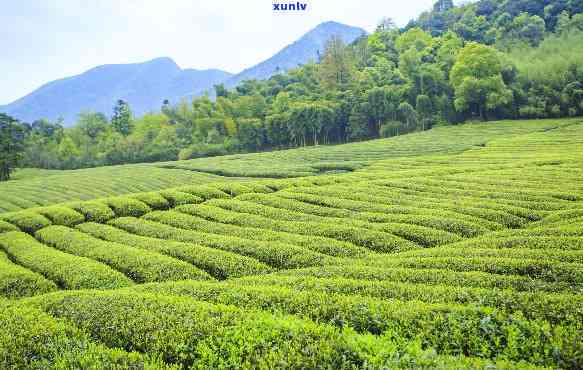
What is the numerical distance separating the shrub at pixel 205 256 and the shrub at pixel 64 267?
102 inches

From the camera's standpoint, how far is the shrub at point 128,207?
26766mm

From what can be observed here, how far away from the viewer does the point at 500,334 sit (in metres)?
9.17

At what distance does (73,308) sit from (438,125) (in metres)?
96.6

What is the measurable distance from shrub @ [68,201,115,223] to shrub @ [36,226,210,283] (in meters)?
2.87

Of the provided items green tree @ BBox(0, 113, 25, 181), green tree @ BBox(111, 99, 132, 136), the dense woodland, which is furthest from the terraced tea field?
green tree @ BBox(111, 99, 132, 136)

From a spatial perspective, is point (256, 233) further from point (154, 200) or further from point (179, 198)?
point (154, 200)

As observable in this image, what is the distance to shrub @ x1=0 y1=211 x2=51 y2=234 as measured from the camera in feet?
80.1

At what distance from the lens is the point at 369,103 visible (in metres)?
104

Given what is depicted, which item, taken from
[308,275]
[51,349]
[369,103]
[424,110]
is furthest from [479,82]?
[51,349]

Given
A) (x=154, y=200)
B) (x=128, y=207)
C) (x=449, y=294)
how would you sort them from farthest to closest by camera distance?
(x=154, y=200), (x=128, y=207), (x=449, y=294)

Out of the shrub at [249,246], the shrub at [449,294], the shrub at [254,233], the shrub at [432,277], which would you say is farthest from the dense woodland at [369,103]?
the shrub at [449,294]

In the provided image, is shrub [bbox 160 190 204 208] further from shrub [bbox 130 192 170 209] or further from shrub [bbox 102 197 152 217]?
shrub [bbox 102 197 152 217]

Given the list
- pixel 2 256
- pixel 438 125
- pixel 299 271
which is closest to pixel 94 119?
pixel 438 125

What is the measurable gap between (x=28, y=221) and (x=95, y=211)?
3591mm
